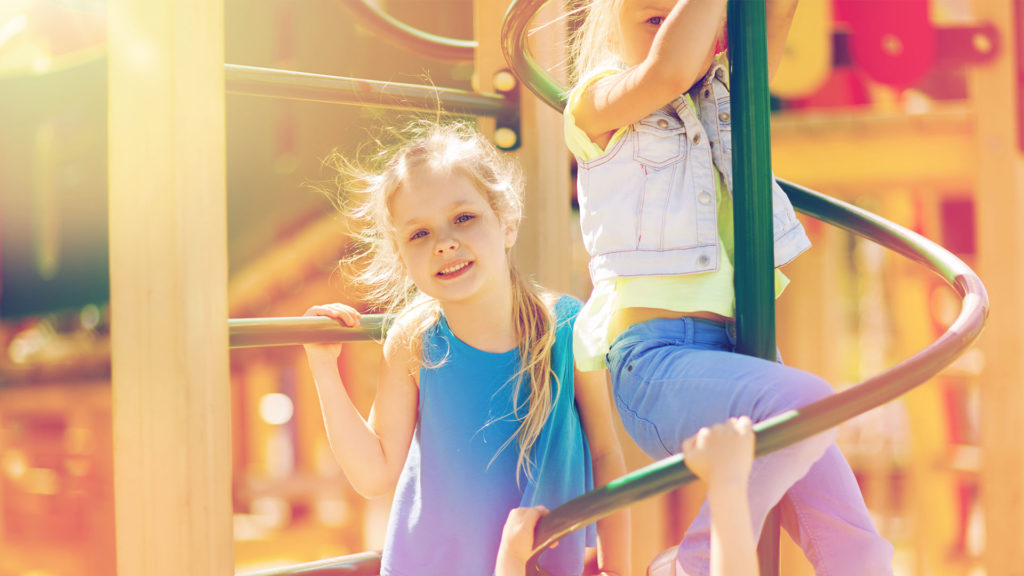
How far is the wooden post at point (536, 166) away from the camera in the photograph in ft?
5.73

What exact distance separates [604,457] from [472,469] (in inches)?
7.6

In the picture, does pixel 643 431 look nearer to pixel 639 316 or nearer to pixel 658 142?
pixel 639 316

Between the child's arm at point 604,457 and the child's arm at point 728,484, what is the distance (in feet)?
1.26

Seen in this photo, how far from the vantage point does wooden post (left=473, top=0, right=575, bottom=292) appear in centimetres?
175

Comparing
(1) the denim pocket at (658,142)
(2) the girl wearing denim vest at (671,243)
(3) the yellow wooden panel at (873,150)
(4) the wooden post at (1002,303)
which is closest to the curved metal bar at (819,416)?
(2) the girl wearing denim vest at (671,243)

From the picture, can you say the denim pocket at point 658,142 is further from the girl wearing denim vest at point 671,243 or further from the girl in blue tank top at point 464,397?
the girl in blue tank top at point 464,397

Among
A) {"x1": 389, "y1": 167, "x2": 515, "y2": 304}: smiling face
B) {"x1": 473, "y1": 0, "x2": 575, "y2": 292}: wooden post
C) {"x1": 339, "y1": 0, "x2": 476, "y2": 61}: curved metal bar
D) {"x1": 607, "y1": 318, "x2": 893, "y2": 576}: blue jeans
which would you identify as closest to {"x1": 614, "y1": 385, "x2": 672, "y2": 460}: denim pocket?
{"x1": 607, "y1": 318, "x2": 893, "y2": 576}: blue jeans

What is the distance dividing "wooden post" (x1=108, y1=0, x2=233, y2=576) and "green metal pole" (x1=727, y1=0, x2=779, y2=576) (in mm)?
604

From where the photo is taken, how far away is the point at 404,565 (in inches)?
53.8

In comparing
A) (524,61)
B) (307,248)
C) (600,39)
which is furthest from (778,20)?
(307,248)

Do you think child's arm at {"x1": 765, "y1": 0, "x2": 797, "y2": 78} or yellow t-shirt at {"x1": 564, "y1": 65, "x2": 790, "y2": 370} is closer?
yellow t-shirt at {"x1": 564, "y1": 65, "x2": 790, "y2": 370}

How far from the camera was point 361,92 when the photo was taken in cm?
155

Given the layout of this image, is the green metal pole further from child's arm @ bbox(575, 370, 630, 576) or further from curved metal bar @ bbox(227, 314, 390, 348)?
curved metal bar @ bbox(227, 314, 390, 348)

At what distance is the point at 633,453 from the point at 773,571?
100 centimetres
